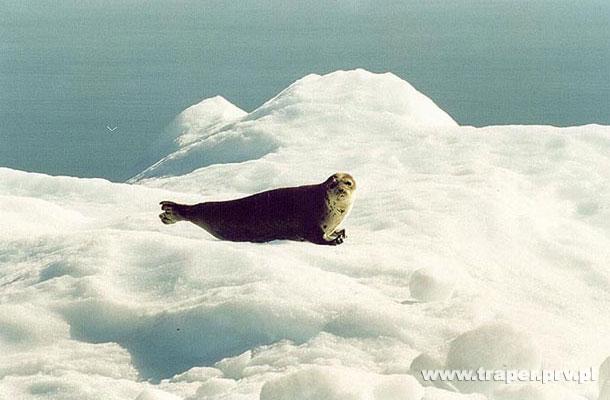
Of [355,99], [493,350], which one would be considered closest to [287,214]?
[493,350]

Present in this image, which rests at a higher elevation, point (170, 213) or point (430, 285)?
point (170, 213)

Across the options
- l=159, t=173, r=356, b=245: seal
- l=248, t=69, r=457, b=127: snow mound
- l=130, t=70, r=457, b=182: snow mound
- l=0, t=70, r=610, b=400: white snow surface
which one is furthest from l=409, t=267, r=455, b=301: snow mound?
l=248, t=69, r=457, b=127: snow mound

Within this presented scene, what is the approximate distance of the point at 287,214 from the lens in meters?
6.55

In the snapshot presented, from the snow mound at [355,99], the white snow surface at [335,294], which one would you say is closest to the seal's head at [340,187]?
the white snow surface at [335,294]

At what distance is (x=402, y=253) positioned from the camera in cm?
590

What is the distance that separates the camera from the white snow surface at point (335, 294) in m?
4.11

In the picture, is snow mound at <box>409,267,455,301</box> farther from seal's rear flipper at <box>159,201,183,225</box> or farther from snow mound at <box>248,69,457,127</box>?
snow mound at <box>248,69,457,127</box>

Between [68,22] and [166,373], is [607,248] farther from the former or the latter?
[68,22]

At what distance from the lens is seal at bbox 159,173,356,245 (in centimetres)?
651

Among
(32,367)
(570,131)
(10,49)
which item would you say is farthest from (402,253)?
(10,49)

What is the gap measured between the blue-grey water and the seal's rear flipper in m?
10.8

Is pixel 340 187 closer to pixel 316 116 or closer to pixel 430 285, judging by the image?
pixel 430 285

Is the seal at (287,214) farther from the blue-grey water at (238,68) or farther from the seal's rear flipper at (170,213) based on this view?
the blue-grey water at (238,68)

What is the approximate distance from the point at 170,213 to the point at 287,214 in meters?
0.95
